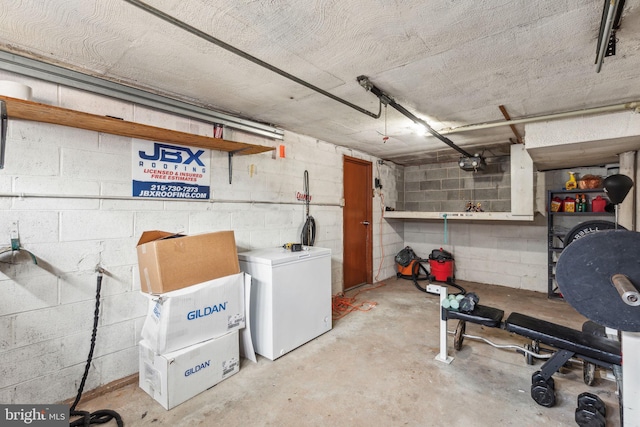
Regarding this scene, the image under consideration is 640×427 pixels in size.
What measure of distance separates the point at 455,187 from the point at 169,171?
15.5ft

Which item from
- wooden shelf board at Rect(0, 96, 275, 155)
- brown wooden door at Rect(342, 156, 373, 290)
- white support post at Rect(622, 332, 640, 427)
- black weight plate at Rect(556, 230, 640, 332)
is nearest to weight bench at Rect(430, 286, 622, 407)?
white support post at Rect(622, 332, 640, 427)

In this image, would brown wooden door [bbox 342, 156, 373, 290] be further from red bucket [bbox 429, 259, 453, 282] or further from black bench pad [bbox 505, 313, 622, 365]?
black bench pad [bbox 505, 313, 622, 365]

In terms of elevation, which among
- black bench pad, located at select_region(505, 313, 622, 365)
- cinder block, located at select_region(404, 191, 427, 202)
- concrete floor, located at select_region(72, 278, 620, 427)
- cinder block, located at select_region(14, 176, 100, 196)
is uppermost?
cinder block, located at select_region(404, 191, 427, 202)

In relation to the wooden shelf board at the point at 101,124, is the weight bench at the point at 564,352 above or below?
below

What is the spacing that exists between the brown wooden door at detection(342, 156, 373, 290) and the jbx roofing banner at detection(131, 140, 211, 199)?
226 cm

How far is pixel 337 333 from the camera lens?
9.98ft

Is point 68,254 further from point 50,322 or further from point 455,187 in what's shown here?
point 455,187

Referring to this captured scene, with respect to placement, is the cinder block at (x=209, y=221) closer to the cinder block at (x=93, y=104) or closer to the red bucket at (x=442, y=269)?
the cinder block at (x=93, y=104)

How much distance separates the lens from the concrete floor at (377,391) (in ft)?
5.99

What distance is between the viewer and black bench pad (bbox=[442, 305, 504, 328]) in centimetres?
228

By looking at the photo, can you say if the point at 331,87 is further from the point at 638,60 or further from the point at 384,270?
the point at 384,270

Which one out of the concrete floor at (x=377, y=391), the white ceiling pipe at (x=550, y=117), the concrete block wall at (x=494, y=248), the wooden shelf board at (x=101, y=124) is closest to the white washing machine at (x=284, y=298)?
the concrete floor at (x=377, y=391)

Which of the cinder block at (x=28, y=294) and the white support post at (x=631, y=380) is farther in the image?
the cinder block at (x=28, y=294)

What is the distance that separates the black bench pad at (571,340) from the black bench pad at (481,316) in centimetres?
8
